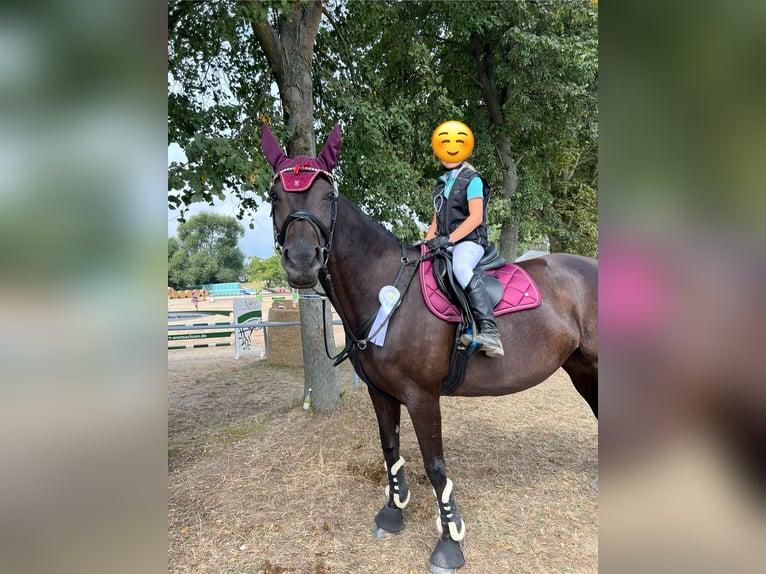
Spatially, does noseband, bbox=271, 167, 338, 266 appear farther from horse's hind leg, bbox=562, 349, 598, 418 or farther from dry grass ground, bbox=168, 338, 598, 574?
horse's hind leg, bbox=562, 349, 598, 418

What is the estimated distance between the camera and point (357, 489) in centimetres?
375

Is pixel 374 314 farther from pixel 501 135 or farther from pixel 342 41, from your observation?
pixel 501 135

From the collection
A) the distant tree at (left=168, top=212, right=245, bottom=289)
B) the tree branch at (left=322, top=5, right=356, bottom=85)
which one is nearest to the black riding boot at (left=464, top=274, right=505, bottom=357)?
the tree branch at (left=322, top=5, right=356, bottom=85)

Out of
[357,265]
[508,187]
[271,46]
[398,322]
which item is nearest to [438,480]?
[398,322]

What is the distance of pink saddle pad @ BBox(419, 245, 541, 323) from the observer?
2.80m

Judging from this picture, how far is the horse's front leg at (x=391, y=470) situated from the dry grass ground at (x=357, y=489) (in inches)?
5.5

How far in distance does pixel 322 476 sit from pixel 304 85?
4.62 metres

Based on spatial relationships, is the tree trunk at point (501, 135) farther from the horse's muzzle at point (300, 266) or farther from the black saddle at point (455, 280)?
the horse's muzzle at point (300, 266)

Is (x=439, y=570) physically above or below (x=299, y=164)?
below

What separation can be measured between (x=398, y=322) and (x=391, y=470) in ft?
4.30
